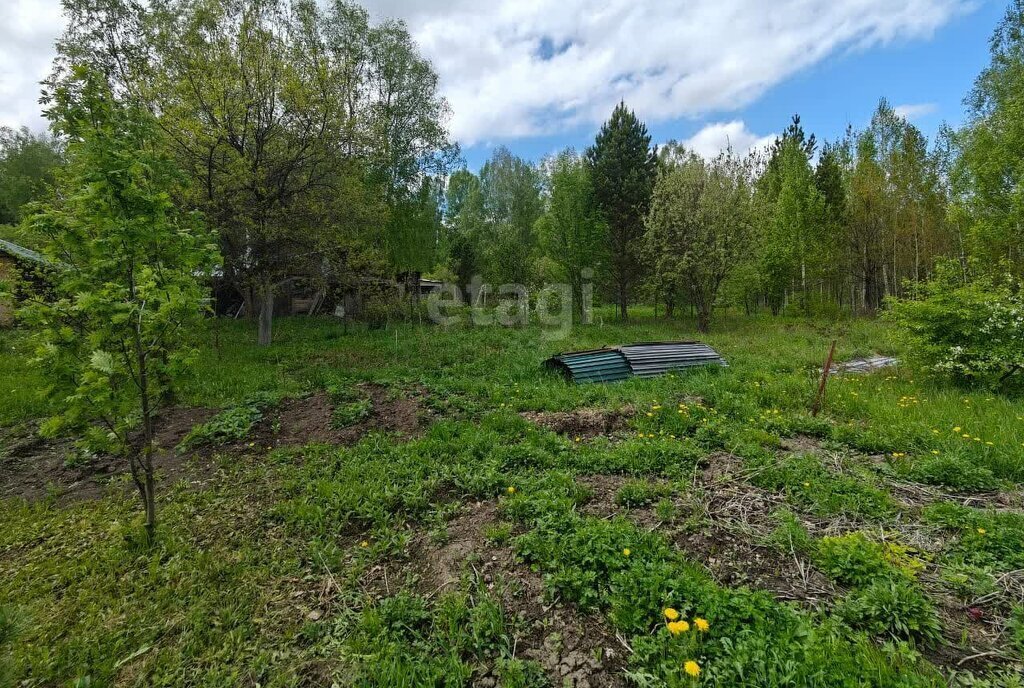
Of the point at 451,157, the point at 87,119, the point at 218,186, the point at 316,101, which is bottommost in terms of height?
the point at 87,119

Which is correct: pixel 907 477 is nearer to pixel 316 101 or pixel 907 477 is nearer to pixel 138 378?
pixel 138 378

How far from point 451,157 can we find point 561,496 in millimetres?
19152

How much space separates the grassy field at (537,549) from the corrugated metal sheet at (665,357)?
6.31ft

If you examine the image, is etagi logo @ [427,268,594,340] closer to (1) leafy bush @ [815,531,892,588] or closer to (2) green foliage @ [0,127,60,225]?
(1) leafy bush @ [815,531,892,588]

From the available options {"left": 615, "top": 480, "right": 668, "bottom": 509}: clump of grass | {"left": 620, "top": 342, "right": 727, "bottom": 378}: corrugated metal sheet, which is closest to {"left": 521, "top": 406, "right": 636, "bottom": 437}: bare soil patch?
{"left": 615, "top": 480, "right": 668, "bottom": 509}: clump of grass

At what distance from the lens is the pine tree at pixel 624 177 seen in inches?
723

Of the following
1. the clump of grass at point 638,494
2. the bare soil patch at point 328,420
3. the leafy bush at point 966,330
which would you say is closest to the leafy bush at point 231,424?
the bare soil patch at point 328,420

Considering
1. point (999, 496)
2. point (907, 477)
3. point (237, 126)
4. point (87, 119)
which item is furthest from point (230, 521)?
point (237, 126)

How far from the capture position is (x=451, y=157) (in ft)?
64.4

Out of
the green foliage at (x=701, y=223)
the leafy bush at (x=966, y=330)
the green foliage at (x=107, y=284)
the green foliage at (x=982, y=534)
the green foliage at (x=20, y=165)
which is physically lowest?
the green foliage at (x=982, y=534)

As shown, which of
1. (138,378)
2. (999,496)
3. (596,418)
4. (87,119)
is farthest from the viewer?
(596,418)

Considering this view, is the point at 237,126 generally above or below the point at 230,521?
above

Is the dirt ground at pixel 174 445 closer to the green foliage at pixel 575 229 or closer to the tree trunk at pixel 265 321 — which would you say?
the tree trunk at pixel 265 321

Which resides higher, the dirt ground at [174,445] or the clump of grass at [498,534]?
the dirt ground at [174,445]
